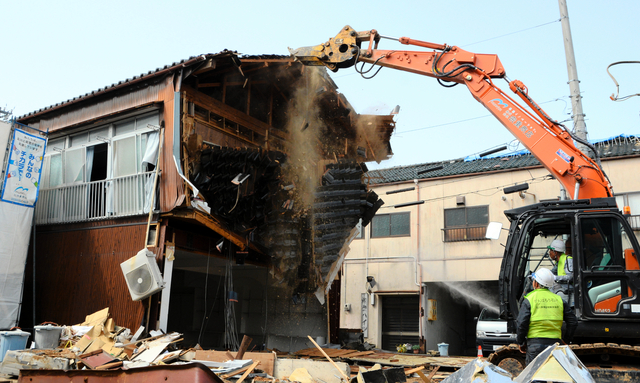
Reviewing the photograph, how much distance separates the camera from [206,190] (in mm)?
12289

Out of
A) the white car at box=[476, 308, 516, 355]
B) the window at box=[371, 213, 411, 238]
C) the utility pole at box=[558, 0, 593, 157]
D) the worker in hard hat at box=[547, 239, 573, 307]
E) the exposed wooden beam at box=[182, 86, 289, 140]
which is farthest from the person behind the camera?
the window at box=[371, 213, 411, 238]

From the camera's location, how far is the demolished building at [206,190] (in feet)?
40.0

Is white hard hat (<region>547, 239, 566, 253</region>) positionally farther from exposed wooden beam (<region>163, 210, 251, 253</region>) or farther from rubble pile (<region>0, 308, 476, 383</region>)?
exposed wooden beam (<region>163, 210, 251, 253</region>)

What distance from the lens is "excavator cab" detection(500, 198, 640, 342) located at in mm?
6773

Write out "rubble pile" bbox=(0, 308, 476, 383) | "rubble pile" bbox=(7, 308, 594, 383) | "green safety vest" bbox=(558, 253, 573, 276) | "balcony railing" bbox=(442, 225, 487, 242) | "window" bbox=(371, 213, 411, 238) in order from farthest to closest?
1. "window" bbox=(371, 213, 411, 238)
2. "balcony railing" bbox=(442, 225, 487, 242)
3. "green safety vest" bbox=(558, 253, 573, 276)
4. "rubble pile" bbox=(0, 308, 476, 383)
5. "rubble pile" bbox=(7, 308, 594, 383)

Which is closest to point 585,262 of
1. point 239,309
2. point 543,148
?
point 543,148

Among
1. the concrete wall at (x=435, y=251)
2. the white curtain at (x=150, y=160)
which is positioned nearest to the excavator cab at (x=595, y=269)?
the white curtain at (x=150, y=160)

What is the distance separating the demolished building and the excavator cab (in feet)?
22.1

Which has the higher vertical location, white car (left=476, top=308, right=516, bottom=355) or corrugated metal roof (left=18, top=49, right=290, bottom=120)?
corrugated metal roof (left=18, top=49, right=290, bottom=120)

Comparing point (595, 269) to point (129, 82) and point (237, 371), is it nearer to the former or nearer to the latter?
point (237, 371)

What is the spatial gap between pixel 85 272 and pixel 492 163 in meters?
17.7

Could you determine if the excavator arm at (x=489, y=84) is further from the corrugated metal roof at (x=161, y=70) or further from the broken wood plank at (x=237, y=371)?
the broken wood plank at (x=237, y=371)

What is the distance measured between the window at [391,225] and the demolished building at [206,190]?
26.4 ft

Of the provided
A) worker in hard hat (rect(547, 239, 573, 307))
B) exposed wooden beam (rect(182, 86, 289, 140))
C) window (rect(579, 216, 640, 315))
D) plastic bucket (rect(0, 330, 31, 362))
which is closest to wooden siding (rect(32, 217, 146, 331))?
plastic bucket (rect(0, 330, 31, 362))
